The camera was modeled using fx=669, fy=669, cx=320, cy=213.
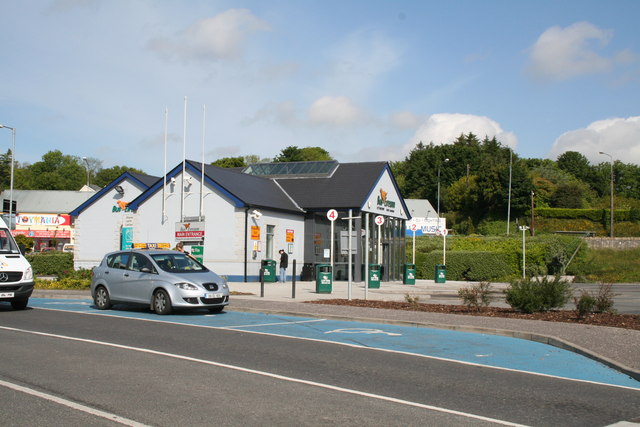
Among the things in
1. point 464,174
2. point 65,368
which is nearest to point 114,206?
point 65,368

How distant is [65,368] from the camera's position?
8906 millimetres

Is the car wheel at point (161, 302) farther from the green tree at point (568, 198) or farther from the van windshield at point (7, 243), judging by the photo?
the green tree at point (568, 198)

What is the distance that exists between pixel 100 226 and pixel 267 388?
33.6 metres

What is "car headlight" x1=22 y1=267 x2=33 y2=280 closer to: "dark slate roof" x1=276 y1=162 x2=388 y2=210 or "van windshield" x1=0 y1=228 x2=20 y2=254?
"van windshield" x1=0 y1=228 x2=20 y2=254

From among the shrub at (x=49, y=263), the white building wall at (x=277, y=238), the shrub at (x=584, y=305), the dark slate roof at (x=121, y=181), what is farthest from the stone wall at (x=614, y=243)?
the shrub at (x=584, y=305)

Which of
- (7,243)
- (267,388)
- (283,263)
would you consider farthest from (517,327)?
(283,263)

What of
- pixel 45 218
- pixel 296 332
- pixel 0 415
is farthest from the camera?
pixel 45 218

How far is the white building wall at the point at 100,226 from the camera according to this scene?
127 ft

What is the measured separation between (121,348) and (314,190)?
27.5 metres

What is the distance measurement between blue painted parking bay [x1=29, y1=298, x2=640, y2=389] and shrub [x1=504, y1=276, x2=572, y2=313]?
11.1ft

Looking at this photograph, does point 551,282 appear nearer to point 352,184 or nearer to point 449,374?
point 449,374

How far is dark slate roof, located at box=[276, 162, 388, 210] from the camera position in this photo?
36.3m

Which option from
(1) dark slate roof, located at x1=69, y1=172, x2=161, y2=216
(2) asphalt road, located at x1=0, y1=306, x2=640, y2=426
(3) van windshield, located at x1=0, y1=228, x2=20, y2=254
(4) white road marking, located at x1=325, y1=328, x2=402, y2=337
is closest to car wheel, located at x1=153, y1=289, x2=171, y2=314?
(3) van windshield, located at x1=0, y1=228, x2=20, y2=254

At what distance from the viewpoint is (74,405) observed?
6.79 metres
